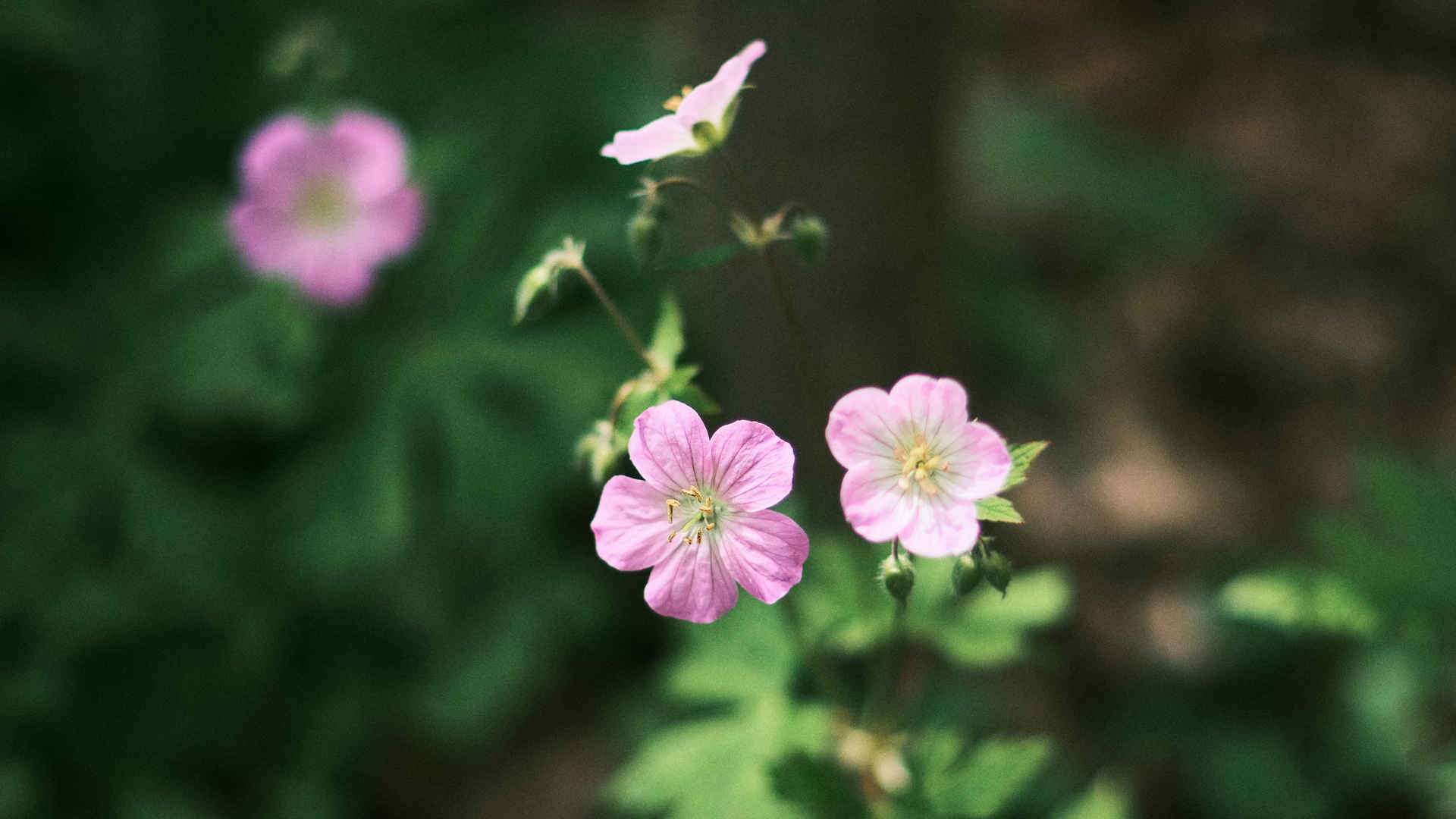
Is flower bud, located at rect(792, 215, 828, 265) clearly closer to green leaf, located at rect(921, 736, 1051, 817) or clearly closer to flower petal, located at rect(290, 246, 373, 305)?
green leaf, located at rect(921, 736, 1051, 817)

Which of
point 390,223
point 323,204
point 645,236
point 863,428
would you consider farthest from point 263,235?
point 863,428

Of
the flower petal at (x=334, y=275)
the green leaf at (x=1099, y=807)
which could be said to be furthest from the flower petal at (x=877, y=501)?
the flower petal at (x=334, y=275)

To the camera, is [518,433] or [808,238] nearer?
[808,238]

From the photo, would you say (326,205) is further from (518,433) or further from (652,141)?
(652,141)

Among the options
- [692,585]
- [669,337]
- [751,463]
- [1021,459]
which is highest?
[669,337]

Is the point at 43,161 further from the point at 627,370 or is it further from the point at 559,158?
the point at 627,370

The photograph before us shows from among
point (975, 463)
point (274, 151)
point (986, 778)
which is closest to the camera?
point (975, 463)

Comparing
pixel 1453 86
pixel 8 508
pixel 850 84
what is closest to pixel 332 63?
pixel 850 84

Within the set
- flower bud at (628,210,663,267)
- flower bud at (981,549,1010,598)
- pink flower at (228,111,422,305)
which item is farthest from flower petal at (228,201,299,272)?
flower bud at (981,549,1010,598)
